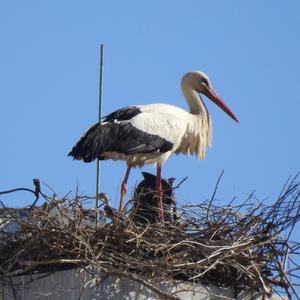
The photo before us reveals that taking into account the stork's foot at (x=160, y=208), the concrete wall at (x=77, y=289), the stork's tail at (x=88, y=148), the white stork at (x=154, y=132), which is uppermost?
the white stork at (x=154, y=132)

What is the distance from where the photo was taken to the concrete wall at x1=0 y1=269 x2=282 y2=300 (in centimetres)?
862

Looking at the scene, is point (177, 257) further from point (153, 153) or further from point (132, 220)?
point (153, 153)

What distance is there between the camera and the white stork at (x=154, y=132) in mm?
11258

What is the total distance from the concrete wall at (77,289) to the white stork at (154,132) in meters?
2.21

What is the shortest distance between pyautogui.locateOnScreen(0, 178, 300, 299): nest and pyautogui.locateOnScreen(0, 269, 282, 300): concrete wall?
3.2 inches

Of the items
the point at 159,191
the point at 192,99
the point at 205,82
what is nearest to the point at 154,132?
the point at 192,99

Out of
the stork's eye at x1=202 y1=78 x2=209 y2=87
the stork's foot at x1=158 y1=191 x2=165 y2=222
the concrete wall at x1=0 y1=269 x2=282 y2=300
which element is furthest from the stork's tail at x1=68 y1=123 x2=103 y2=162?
the concrete wall at x1=0 y1=269 x2=282 y2=300

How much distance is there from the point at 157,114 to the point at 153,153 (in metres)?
0.39

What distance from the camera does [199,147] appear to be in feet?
40.3

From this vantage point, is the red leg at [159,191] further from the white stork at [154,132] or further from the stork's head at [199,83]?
the stork's head at [199,83]

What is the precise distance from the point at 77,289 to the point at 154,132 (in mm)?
3310

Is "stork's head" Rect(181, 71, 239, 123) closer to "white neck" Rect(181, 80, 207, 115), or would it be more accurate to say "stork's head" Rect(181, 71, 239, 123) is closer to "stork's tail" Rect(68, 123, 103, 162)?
"white neck" Rect(181, 80, 207, 115)

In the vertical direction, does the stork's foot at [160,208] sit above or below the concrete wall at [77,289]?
above

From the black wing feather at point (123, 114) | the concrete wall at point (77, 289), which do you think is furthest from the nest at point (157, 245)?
the black wing feather at point (123, 114)
